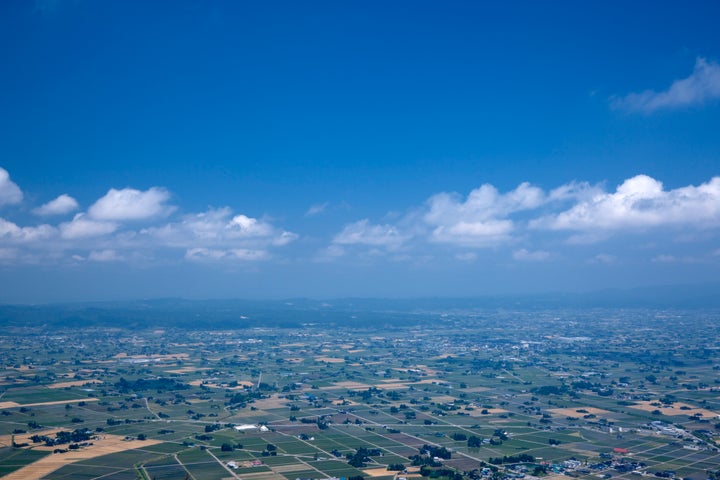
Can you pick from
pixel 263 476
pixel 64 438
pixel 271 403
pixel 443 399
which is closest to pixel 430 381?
pixel 443 399

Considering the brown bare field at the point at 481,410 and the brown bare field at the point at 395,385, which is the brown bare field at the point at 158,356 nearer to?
the brown bare field at the point at 395,385

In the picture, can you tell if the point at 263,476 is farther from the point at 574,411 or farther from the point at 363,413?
the point at 574,411

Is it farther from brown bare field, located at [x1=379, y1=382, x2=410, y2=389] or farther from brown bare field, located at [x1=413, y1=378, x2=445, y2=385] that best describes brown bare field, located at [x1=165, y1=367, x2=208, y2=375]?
brown bare field, located at [x1=413, y1=378, x2=445, y2=385]

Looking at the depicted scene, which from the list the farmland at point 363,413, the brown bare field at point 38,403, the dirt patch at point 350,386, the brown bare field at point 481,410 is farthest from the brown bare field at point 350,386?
the brown bare field at point 38,403

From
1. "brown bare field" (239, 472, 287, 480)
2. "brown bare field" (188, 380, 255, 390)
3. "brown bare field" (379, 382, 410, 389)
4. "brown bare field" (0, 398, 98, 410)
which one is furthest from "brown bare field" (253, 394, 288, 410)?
"brown bare field" (239, 472, 287, 480)

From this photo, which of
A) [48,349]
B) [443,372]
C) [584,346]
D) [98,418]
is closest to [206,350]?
[48,349]

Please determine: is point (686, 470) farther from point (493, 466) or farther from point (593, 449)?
point (493, 466)
